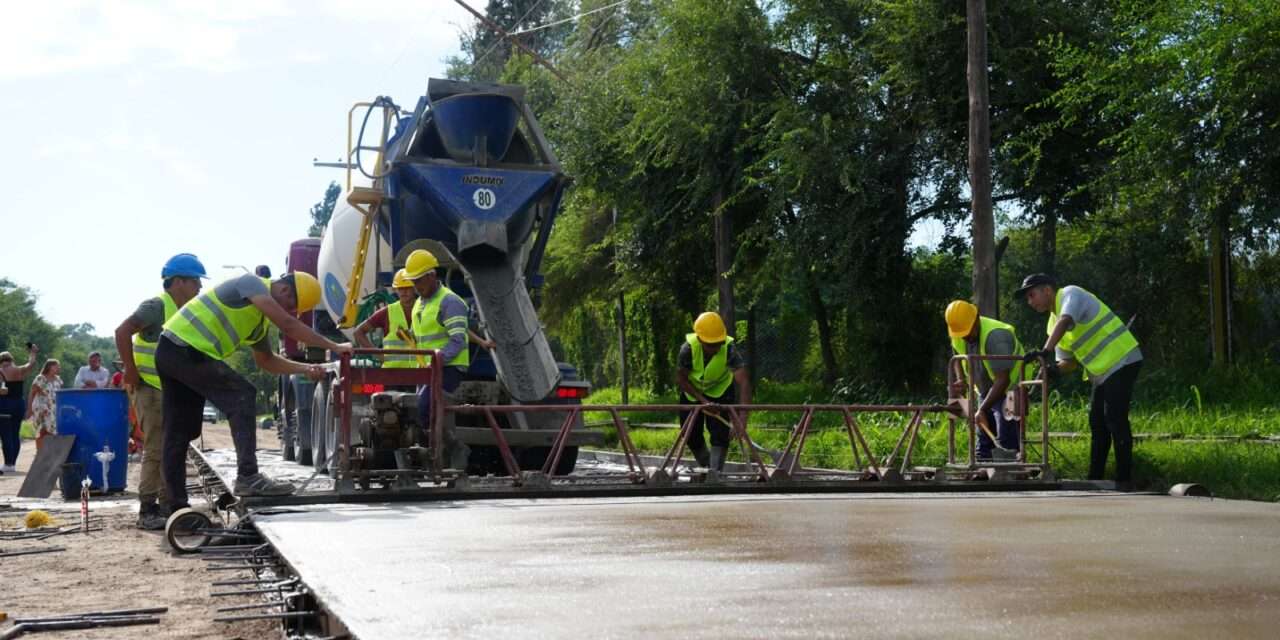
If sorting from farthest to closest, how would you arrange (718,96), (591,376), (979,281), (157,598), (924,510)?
(591,376)
(718,96)
(979,281)
(924,510)
(157,598)

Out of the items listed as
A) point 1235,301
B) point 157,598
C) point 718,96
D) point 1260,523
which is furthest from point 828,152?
point 157,598

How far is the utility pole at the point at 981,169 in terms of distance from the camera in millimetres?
13203

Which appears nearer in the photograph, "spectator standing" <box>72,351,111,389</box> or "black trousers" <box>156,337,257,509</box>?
"black trousers" <box>156,337,257,509</box>

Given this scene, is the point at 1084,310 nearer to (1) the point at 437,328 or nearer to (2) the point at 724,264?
(1) the point at 437,328

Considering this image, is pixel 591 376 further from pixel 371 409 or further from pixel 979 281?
pixel 371 409

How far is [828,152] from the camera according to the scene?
60.3ft

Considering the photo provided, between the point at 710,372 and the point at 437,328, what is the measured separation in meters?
2.61

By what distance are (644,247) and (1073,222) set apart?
823cm

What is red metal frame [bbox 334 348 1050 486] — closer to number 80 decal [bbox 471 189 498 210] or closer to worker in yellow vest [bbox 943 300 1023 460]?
worker in yellow vest [bbox 943 300 1023 460]

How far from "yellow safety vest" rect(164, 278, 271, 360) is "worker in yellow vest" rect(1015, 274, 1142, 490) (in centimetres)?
526

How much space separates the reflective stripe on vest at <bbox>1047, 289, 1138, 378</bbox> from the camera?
9914 millimetres

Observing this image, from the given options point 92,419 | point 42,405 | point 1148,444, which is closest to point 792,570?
point 1148,444

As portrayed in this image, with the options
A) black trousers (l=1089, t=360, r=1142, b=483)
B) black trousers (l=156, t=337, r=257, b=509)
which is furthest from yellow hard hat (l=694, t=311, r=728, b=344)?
black trousers (l=156, t=337, r=257, b=509)

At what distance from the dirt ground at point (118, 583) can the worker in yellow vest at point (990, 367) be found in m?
5.67
